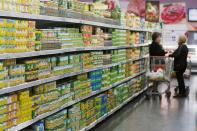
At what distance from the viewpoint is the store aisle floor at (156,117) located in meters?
6.91

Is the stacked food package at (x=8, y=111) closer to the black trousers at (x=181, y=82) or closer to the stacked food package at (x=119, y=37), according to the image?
the stacked food package at (x=119, y=37)

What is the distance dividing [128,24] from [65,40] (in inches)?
161

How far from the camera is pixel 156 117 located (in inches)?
311

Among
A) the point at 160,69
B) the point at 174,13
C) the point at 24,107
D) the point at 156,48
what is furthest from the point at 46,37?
the point at 174,13

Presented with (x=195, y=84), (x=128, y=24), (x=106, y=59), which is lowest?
(x=195, y=84)

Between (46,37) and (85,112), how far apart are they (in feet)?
6.19

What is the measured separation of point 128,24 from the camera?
30.1 feet

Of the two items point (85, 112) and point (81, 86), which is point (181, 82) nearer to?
point (85, 112)

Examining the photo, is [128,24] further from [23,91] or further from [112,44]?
[23,91]

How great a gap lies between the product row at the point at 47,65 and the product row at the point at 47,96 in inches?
6.1

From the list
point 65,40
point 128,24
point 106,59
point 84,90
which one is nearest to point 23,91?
point 65,40

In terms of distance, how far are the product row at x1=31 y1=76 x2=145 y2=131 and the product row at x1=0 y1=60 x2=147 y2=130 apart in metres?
0.16

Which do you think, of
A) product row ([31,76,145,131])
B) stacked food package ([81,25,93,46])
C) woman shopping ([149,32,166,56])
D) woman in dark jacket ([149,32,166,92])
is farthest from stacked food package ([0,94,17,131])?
woman shopping ([149,32,166,56])

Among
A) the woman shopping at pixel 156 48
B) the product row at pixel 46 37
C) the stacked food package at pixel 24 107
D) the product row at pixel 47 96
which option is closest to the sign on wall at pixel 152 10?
the woman shopping at pixel 156 48
